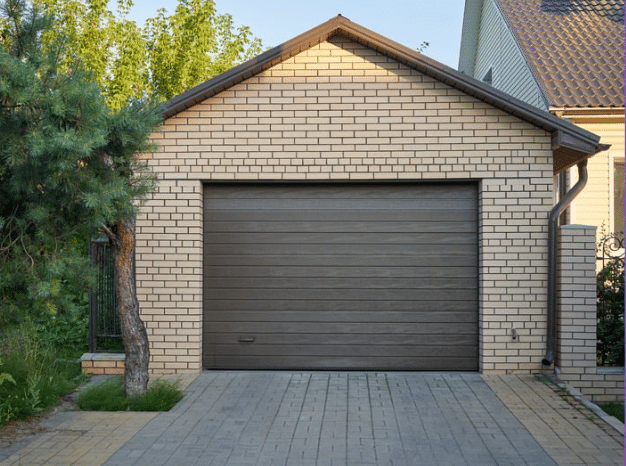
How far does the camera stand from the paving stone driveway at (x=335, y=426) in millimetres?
6375

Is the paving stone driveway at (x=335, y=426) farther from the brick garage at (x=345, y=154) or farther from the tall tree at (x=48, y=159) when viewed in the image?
the tall tree at (x=48, y=159)

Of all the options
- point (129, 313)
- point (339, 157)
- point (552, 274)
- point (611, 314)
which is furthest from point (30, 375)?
point (611, 314)

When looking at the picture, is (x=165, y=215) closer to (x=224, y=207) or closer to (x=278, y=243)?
(x=224, y=207)

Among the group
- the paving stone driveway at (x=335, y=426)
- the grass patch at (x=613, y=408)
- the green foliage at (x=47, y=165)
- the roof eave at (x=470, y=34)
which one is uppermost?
the roof eave at (x=470, y=34)

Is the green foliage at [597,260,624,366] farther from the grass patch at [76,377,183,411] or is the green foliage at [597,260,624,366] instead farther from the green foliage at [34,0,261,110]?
the green foliage at [34,0,261,110]

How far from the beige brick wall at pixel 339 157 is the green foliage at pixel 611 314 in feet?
2.88

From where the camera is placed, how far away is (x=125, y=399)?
27.3 feet

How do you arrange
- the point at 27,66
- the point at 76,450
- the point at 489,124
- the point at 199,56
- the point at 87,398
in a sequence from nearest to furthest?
the point at 27,66 → the point at 76,450 → the point at 87,398 → the point at 489,124 → the point at 199,56

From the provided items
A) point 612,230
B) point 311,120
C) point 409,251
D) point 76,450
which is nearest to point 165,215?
point 311,120

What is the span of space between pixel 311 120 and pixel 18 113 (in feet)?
15.8

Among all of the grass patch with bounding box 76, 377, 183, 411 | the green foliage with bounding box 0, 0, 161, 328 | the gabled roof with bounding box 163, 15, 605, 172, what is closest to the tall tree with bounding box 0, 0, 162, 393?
the green foliage with bounding box 0, 0, 161, 328

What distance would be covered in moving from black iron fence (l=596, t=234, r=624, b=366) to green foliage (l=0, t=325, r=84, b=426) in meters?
6.55

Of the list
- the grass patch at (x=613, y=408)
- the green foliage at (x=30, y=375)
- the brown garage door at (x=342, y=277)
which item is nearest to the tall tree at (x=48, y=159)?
the green foliage at (x=30, y=375)

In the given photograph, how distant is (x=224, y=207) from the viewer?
10.5 meters
